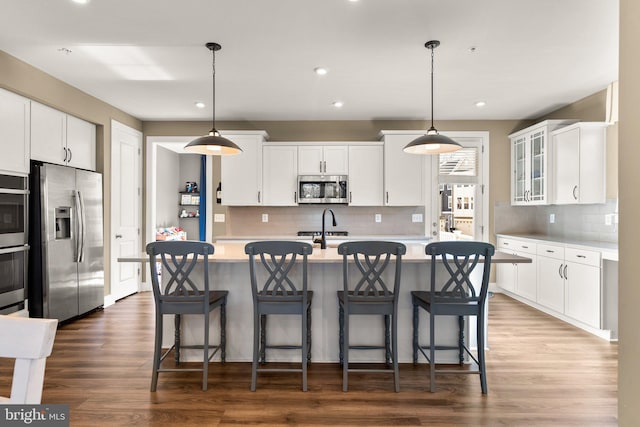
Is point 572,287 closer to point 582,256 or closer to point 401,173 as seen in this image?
point 582,256

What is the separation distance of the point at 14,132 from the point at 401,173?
4.31 m

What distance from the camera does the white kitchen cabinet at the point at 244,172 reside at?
537 centimetres

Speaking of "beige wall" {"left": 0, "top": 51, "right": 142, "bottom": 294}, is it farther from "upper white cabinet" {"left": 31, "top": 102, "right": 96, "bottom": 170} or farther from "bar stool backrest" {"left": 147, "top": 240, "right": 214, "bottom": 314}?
→ "bar stool backrest" {"left": 147, "top": 240, "right": 214, "bottom": 314}

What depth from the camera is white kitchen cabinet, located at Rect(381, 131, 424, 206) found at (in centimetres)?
532

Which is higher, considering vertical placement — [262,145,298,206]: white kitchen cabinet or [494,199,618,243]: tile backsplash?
[262,145,298,206]: white kitchen cabinet

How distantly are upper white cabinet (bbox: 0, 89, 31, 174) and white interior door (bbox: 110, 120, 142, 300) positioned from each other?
4.39 ft

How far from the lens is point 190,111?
17.2ft

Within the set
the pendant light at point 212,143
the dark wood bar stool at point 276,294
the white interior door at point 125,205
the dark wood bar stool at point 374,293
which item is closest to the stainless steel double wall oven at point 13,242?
the white interior door at point 125,205

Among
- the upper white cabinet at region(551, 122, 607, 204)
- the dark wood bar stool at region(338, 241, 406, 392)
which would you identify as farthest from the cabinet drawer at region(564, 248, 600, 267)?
the dark wood bar stool at region(338, 241, 406, 392)

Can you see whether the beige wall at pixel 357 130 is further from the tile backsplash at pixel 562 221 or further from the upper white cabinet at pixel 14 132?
the upper white cabinet at pixel 14 132

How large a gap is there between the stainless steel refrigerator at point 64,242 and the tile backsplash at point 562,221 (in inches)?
210

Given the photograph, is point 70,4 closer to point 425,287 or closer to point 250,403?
point 250,403

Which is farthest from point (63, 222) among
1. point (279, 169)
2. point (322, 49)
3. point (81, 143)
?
point (322, 49)

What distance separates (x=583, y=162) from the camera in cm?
424
